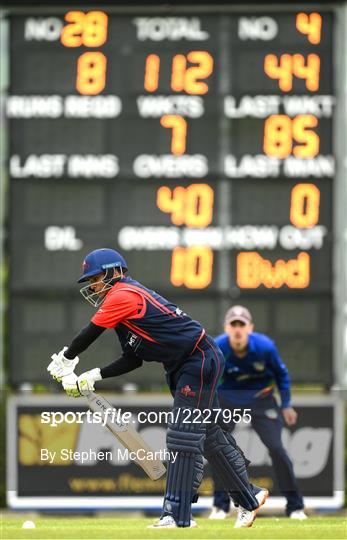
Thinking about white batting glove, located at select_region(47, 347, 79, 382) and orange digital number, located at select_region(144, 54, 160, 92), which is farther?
orange digital number, located at select_region(144, 54, 160, 92)

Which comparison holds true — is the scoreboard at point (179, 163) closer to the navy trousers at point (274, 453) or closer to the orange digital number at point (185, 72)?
the orange digital number at point (185, 72)

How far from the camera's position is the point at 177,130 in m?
13.5

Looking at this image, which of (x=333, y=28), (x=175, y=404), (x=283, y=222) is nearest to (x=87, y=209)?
(x=283, y=222)

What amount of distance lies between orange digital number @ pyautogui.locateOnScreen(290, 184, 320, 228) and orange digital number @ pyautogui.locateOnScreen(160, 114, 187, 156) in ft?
3.55

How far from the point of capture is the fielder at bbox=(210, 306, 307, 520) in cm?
1121

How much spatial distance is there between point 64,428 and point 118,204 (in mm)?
2060

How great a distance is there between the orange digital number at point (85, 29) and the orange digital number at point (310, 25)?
5.73ft

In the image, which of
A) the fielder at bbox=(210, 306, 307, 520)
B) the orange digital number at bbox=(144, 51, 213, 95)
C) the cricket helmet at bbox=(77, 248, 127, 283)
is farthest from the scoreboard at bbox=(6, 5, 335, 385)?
the cricket helmet at bbox=(77, 248, 127, 283)

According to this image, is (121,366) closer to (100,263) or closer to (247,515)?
(100,263)

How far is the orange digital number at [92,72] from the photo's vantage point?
13.5m

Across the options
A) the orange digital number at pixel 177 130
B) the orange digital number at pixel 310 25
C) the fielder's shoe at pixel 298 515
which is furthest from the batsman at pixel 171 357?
the orange digital number at pixel 310 25

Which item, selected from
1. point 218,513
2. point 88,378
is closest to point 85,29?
point 218,513

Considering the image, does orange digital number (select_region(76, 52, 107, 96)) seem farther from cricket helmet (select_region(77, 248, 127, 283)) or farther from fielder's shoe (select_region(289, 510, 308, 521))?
cricket helmet (select_region(77, 248, 127, 283))

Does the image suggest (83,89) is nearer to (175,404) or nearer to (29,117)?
(29,117)
